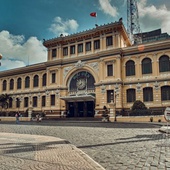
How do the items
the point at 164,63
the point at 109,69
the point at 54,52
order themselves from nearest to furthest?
1. the point at 164,63
2. the point at 109,69
3. the point at 54,52

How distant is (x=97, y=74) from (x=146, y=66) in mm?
8206

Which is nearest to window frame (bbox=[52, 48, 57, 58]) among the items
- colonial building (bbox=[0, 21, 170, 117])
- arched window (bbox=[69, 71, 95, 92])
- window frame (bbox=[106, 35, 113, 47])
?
colonial building (bbox=[0, 21, 170, 117])

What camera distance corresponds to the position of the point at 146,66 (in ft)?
110

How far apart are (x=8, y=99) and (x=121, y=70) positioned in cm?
2755

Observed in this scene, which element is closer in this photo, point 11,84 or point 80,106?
point 80,106

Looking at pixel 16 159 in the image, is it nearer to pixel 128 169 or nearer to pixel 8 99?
pixel 128 169

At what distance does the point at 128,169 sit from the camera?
5.21m

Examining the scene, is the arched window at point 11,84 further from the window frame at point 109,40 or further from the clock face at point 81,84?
the window frame at point 109,40

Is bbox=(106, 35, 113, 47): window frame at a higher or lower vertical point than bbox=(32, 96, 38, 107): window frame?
higher

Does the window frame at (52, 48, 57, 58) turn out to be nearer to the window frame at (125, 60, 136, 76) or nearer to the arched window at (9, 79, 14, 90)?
the arched window at (9, 79, 14, 90)

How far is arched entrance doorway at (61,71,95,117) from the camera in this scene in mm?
37188

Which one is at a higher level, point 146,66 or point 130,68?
point 146,66

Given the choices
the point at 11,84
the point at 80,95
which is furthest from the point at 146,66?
the point at 11,84

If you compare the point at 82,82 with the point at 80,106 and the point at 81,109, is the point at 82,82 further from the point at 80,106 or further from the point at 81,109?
the point at 81,109
